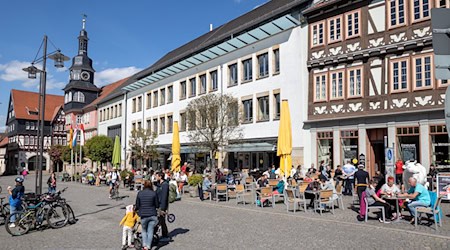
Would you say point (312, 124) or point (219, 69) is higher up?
point (219, 69)

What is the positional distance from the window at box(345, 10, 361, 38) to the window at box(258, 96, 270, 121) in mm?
7673

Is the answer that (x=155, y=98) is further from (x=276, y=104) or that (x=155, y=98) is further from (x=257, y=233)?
(x=257, y=233)

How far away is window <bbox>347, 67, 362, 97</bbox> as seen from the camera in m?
21.9

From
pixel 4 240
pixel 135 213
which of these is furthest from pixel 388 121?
pixel 4 240

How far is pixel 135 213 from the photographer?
31.1ft

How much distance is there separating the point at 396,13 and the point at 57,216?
671 inches

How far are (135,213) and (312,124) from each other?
54.0ft

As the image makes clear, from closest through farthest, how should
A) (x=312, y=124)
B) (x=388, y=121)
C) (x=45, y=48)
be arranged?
1. (x=45, y=48)
2. (x=388, y=121)
3. (x=312, y=124)

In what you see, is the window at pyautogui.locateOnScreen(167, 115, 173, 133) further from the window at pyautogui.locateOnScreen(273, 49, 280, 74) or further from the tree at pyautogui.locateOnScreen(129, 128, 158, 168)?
the window at pyautogui.locateOnScreen(273, 49, 280, 74)

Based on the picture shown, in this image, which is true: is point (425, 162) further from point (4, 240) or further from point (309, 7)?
point (4, 240)

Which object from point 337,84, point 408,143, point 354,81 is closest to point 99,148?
point 337,84

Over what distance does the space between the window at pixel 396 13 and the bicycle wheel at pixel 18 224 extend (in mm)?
17450

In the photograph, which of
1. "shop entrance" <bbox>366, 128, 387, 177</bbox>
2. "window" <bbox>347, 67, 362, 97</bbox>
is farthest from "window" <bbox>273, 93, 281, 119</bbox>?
"shop entrance" <bbox>366, 128, 387, 177</bbox>

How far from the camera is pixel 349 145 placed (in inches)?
891
